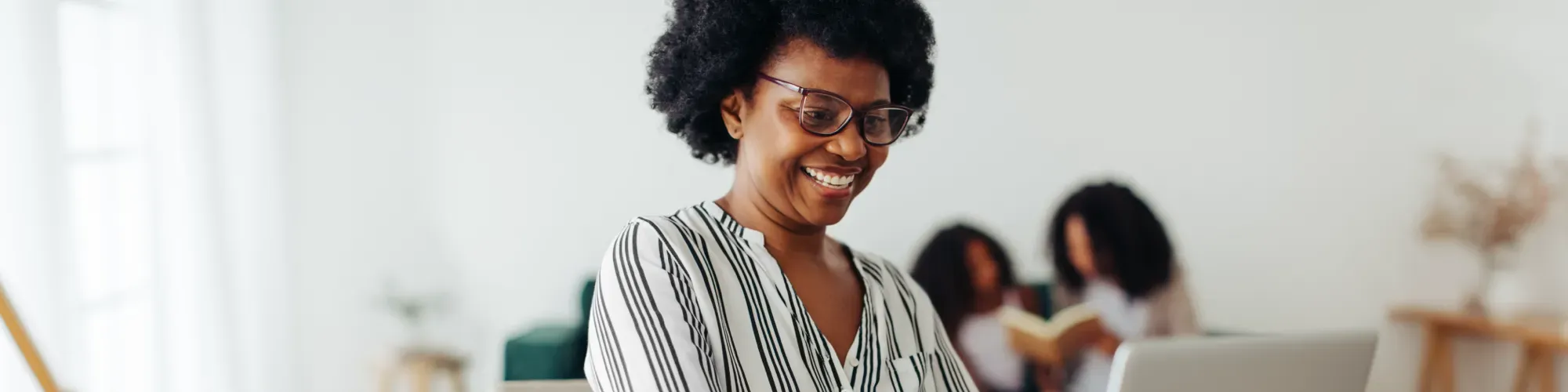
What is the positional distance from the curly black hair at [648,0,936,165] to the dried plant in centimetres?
311

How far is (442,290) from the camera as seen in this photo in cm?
342

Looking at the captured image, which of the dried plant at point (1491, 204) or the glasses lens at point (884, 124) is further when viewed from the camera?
the dried plant at point (1491, 204)

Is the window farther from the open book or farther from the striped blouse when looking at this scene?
the open book

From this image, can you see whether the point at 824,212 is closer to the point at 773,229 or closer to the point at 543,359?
the point at 773,229

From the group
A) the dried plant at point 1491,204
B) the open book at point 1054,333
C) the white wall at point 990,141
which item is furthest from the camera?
the dried plant at point 1491,204

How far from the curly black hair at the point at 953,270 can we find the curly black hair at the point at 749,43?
187 cm

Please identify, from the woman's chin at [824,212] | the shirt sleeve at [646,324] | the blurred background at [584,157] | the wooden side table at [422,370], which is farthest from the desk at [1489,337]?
the shirt sleeve at [646,324]

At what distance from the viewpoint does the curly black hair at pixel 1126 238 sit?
307 cm

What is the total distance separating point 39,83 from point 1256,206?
10.9 feet

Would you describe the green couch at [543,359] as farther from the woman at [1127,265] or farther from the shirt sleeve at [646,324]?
the shirt sleeve at [646,324]

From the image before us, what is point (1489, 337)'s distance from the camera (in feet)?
12.6

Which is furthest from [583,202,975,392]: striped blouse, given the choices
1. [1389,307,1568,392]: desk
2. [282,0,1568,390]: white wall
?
[1389,307,1568,392]: desk

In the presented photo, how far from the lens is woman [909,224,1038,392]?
10.1ft

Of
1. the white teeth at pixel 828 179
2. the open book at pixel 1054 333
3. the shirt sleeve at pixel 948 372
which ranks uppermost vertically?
the white teeth at pixel 828 179
